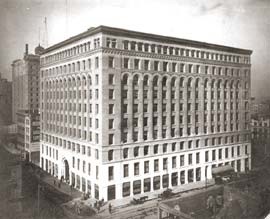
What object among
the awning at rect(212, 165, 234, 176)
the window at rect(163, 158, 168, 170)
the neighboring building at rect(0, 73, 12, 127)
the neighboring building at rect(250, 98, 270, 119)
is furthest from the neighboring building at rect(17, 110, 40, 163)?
the awning at rect(212, 165, 234, 176)

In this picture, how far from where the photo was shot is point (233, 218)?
1569 cm

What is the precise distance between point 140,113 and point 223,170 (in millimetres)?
9003

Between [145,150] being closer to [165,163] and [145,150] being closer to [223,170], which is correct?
[165,163]

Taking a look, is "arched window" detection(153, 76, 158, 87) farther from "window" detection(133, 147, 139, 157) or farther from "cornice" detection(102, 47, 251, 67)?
"window" detection(133, 147, 139, 157)

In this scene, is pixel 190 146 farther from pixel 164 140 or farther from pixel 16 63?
pixel 16 63

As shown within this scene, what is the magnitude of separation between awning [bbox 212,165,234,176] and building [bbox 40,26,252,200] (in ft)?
2.62

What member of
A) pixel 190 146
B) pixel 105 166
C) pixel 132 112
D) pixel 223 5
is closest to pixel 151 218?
pixel 105 166

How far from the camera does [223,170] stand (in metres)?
26.2

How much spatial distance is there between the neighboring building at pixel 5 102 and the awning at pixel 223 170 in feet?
58.7

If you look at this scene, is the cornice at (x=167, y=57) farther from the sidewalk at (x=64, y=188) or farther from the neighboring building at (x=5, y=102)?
the sidewalk at (x=64, y=188)

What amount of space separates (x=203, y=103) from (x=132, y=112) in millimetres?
6253

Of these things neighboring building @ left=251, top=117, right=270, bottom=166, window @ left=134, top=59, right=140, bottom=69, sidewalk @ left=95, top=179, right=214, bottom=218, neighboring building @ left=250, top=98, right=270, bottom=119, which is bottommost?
sidewalk @ left=95, top=179, right=214, bottom=218

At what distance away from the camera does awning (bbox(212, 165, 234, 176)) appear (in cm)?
2547

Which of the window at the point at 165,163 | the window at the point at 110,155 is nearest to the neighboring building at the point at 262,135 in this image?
the window at the point at 165,163
